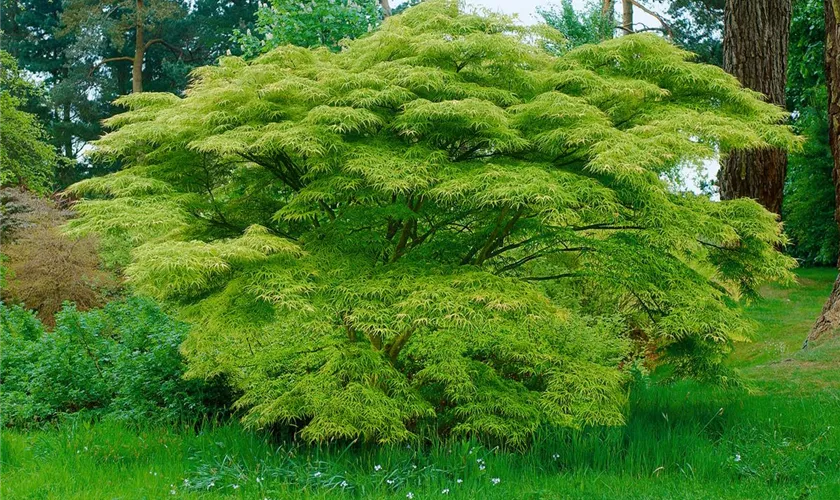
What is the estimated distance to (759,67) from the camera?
852cm

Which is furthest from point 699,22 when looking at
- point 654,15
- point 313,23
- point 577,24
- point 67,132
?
point 67,132

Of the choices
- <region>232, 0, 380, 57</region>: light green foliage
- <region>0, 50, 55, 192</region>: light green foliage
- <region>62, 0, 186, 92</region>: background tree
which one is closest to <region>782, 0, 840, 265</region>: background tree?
<region>232, 0, 380, 57</region>: light green foliage

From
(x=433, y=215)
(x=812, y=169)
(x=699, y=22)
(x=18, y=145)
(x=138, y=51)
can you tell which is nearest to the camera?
(x=433, y=215)

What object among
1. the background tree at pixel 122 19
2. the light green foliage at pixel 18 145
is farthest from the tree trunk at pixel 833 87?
the background tree at pixel 122 19

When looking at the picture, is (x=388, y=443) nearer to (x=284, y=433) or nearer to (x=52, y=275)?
(x=284, y=433)

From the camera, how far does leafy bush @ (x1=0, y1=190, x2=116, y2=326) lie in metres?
12.3

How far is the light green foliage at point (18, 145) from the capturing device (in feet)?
49.1

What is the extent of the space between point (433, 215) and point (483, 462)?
174 cm

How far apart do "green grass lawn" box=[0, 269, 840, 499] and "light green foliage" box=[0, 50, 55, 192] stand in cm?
1068

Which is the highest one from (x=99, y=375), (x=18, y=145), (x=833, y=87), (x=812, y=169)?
(x=18, y=145)

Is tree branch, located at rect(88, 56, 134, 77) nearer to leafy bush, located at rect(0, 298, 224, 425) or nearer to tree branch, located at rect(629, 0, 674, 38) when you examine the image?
tree branch, located at rect(629, 0, 674, 38)

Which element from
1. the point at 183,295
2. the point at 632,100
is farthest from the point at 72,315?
the point at 632,100

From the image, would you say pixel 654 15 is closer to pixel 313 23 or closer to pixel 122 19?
pixel 313 23

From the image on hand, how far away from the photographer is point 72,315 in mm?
7723
